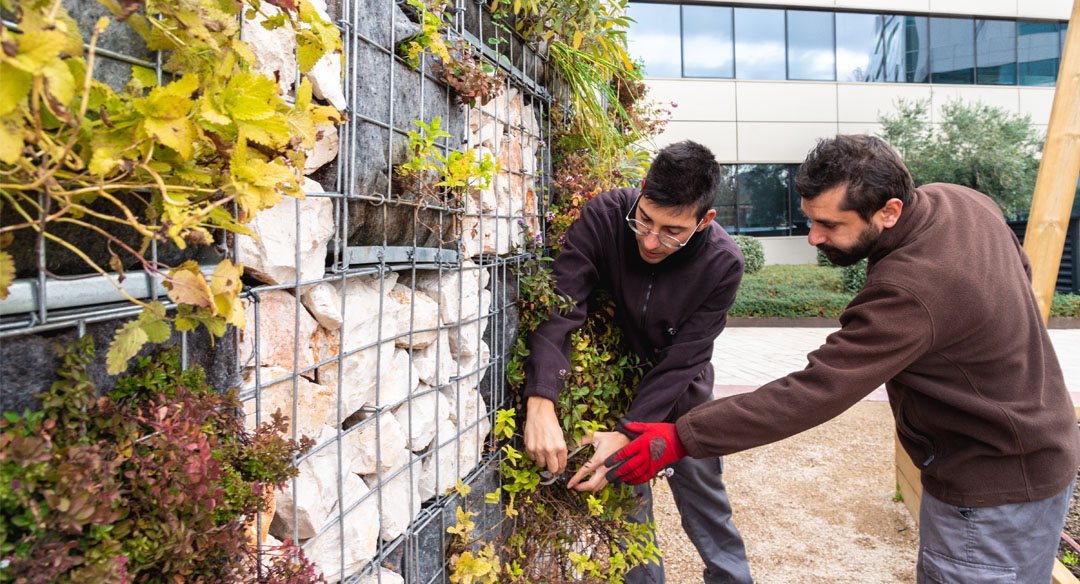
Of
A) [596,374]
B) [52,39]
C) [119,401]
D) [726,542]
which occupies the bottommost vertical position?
[726,542]

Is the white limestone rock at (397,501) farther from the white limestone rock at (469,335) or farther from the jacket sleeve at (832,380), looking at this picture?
the jacket sleeve at (832,380)

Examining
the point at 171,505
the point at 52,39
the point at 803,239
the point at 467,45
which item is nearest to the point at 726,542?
the point at 467,45

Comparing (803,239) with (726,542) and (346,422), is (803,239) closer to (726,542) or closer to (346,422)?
(726,542)

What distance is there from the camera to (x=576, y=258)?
245 cm

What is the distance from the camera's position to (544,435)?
2.25m

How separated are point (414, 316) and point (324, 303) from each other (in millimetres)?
423

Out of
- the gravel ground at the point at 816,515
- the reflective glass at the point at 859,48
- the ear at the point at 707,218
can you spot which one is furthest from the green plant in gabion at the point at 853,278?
the ear at the point at 707,218

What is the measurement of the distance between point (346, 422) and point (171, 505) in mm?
759

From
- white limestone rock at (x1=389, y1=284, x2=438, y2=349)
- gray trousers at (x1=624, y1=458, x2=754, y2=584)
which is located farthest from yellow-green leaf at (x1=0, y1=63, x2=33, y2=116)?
A: gray trousers at (x1=624, y1=458, x2=754, y2=584)

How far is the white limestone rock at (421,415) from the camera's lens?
1758mm

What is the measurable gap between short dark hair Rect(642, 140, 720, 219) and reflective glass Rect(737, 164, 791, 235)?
1271 cm

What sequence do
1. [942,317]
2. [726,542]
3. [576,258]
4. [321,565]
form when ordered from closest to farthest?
[321,565] < [942,317] < [576,258] < [726,542]

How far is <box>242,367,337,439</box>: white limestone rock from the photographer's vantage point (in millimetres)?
1177

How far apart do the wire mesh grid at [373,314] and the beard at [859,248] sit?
1144 mm
